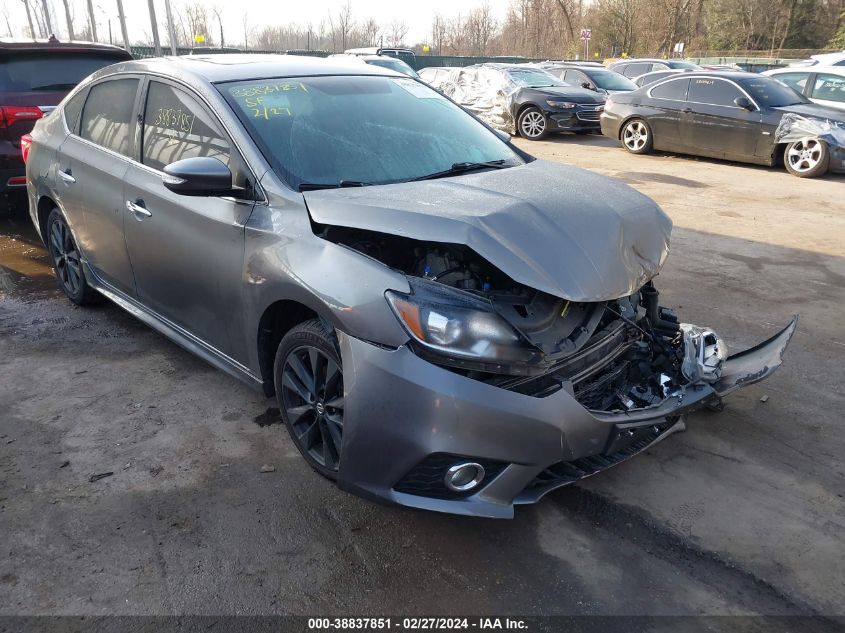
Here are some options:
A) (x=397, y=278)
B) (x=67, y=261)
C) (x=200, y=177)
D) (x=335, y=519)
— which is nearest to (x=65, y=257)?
(x=67, y=261)

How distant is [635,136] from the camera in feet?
42.7

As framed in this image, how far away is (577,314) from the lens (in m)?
2.81

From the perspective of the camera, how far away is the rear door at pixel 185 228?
3.20m

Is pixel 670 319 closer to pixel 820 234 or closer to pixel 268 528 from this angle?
pixel 268 528

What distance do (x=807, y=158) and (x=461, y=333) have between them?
A: 10174mm

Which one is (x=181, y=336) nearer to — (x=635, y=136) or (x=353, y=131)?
(x=353, y=131)

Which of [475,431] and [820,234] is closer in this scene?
[475,431]

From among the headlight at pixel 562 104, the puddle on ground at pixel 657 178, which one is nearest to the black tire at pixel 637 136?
the headlight at pixel 562 104

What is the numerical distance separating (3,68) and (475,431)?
6.83 meters

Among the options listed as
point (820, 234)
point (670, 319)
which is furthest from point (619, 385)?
point (820, 234)

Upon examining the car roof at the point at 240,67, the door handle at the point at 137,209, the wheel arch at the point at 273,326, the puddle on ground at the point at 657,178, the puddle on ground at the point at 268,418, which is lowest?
the puddle on ground at the point at 657,178

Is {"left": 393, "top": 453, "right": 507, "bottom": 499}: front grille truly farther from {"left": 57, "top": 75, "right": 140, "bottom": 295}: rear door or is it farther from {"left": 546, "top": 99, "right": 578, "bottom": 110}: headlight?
{"left": 546, "top": 99, "right": 578, "bottom": 110}: headlight

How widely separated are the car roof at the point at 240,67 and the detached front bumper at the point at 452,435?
1856 millimetres

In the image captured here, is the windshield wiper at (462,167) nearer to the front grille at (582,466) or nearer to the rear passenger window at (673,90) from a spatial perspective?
the front grille at (582,466)
